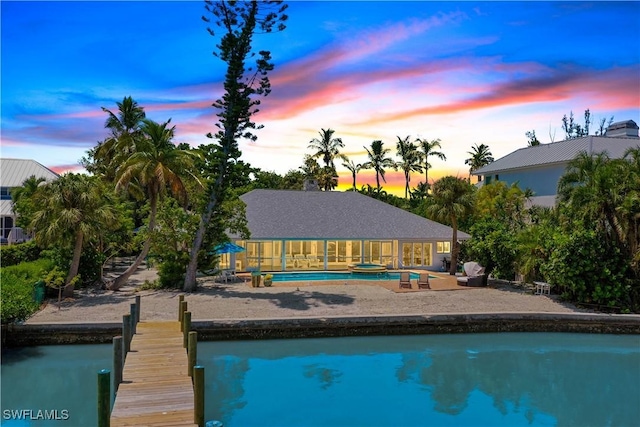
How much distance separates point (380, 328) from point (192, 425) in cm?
937

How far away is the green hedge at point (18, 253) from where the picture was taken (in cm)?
2230

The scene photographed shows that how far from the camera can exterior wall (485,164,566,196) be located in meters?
36.5

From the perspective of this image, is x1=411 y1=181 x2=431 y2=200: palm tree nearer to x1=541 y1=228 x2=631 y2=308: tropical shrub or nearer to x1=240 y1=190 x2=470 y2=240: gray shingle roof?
x1=240 y1=190 x2=470 y2=240: gray shingle roof

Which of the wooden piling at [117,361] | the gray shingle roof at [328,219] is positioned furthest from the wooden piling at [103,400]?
the gray shingle roof at [328,219]

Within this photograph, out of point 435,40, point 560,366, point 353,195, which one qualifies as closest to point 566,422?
point 560,366

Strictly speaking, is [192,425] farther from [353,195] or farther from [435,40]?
[353,195]

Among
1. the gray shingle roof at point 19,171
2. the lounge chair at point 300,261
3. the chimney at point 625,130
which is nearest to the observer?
the lounge chair at point 300,261

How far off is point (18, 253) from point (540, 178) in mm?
34639

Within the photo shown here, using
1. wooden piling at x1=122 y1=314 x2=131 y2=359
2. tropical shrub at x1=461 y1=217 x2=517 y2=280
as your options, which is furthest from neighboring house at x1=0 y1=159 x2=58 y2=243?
tropical shrub at x1=461 y1=217 x2=517 y2=280

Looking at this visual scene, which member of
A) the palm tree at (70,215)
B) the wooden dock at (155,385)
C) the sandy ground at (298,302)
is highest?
the palm tree at (70,215)

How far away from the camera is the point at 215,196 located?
22969 millimetres

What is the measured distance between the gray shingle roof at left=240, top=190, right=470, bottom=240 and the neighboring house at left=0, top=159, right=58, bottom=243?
18.2 metres

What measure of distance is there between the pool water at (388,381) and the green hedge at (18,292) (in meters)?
1.14

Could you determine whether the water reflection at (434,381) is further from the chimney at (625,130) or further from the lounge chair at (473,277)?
the chimney at (625,130)
